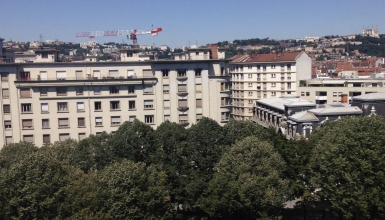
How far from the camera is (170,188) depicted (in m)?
39.1

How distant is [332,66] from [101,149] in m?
108

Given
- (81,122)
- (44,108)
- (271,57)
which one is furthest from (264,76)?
(44,108)

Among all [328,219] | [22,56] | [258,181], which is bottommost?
[328,219]

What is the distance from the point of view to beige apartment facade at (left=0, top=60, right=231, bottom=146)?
2242 inches

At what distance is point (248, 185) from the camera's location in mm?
33562

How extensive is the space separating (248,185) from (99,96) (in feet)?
104

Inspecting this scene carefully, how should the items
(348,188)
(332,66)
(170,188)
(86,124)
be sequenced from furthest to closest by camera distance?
(332,66)
(86,124)
(170,188)
(348,188)

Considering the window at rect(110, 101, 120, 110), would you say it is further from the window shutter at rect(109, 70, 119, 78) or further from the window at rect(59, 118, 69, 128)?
the window at rect(59, 118, 69, 128)

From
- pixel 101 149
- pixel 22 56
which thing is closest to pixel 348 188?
pixel 101 149

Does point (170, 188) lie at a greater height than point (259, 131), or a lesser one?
lesser

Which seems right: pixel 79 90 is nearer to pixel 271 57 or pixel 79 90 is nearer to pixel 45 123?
pixel 45 123

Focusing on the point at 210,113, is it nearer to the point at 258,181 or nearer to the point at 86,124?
the point at 86,124

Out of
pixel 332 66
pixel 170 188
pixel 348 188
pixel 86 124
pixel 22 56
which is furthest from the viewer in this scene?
pixel 332 66

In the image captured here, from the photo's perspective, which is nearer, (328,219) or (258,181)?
(258,181)
